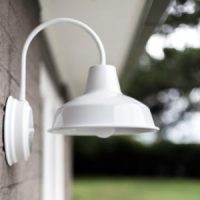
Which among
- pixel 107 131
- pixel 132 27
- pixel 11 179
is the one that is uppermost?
pixel 132 27

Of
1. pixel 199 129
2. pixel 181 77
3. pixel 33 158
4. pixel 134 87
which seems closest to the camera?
pixel 33 158

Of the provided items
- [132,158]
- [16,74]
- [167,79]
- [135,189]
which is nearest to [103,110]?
[16,74]

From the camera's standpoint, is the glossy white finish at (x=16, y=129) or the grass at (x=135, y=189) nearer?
the glossy white finish at (x=16, y=129)

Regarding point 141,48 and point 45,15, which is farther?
point 141,48

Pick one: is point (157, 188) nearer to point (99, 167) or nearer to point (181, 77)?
point (99, 167)

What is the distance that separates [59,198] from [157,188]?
561 inches

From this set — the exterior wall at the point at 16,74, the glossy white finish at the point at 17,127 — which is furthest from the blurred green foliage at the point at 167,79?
the glossy white finish at the point at 17,127

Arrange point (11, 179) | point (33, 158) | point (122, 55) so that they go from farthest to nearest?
point (122, 55) < point (33, 158) < point (11, 179)

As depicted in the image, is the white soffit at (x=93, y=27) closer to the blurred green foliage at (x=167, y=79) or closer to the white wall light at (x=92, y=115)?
the blurred green foliage at (x=167, y=79)

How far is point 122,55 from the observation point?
3848 mm

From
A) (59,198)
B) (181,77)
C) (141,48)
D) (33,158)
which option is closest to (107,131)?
(33,158)

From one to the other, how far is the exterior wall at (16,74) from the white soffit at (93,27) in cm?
20

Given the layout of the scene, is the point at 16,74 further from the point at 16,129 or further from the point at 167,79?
the point at 167,79

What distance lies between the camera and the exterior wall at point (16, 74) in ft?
5.45
